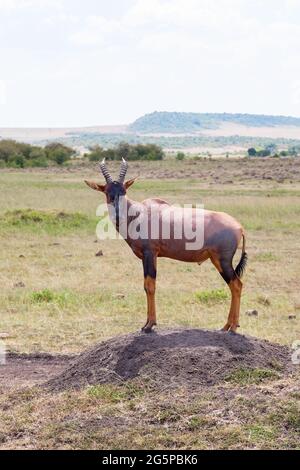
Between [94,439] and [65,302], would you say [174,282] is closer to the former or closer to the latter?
[65,302]

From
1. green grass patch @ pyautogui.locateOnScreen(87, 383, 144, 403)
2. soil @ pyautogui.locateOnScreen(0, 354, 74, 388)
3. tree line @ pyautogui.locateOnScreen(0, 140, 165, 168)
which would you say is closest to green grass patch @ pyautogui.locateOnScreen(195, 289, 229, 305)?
soil @ pyautogui.locateOnScreen(0, 354, 74, 388)

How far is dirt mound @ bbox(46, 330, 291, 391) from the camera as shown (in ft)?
25.3

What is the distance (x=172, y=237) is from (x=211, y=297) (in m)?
4.54

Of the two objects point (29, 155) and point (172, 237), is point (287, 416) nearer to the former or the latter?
point (172, 237)

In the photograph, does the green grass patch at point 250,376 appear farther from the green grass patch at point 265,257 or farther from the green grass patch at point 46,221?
the green grass patch at point 46,221

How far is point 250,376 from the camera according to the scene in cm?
768

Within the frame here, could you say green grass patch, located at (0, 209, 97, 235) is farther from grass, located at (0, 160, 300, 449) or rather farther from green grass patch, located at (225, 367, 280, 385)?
green grass patch, located at (225, 367, 280, 385)

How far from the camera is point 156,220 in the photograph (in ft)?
28.5

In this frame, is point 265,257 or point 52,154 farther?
point 52,154

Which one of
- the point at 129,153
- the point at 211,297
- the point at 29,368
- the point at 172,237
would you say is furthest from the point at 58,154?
the point at 172,237

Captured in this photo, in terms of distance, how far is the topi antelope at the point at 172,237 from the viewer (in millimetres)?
8516

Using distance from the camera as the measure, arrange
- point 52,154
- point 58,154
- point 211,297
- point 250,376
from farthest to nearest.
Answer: point 52,154, point 58,154, point 211,297, point 250,376

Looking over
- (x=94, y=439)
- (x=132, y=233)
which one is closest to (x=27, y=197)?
(x=132, y=233)

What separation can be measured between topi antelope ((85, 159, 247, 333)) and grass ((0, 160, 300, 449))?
123 centimetres
